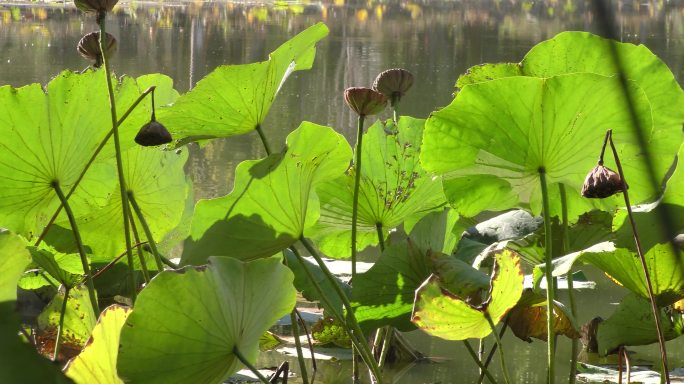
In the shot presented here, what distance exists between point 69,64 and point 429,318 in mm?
4240

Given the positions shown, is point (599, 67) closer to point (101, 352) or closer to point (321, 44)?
point (101, 352)

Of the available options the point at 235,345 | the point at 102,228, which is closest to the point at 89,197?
the point at 102,228

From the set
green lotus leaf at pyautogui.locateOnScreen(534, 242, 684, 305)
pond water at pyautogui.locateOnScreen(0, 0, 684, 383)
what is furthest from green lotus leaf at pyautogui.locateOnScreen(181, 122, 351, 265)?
pond water at pyautogui.locateOnScreen(0, 0, 684, 383)

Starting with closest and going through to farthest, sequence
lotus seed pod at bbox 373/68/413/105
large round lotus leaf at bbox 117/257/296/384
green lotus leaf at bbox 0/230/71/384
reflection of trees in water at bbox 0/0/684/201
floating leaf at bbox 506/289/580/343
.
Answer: green lotus leaf at bbox 0/230/71/384
large round lotus leaf at bbox 117/257/296/384
floating leaf at bbox 506/289/580/343
lotus seed pod at bbox 373/68/413/105
reflection of trees in water at bbox 0/0/684/201

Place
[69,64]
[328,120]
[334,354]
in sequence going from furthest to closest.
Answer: [69,64] → [328,120] → [334,354]

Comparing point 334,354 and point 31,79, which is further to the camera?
point 31,79

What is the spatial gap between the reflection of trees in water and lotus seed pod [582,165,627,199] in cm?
154

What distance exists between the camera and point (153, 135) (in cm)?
85

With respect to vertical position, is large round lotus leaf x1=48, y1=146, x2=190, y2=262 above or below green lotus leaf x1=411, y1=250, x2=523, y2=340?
below

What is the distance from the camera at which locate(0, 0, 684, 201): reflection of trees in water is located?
384cm

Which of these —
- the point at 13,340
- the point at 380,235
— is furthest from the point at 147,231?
the point at 13,340

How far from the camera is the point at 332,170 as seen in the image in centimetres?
95

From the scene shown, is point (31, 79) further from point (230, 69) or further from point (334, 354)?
point (230, 69)

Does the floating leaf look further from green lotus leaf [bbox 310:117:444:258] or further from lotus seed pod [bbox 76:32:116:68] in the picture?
lotus seed pod [bbox 76:32:116:68]
